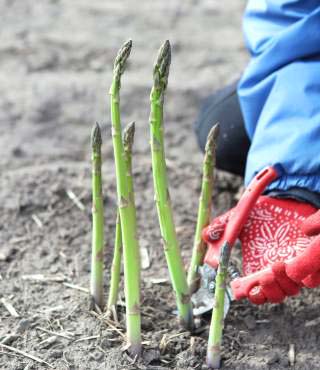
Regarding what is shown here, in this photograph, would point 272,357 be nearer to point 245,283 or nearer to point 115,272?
point 245,283

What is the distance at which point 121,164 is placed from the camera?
1.52 metres

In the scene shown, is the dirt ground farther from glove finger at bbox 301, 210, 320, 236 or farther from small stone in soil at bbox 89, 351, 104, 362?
glove finger at bbox 301, 210, 320, 236

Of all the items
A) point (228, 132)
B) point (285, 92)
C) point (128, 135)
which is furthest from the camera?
point (228, 132)

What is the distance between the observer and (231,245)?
5.49 feet

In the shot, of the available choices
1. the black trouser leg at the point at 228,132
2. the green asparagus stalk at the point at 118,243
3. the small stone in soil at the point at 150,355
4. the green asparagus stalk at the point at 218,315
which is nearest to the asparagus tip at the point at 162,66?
the green asparagus stalk at the point at 118,243

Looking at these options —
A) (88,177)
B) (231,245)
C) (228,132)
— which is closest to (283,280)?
(231,245)

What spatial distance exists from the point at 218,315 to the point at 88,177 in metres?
0.91

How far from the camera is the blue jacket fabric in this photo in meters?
1.80

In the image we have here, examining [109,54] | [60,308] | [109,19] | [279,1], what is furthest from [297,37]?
[109,19]

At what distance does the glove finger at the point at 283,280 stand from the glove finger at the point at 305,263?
17 mm

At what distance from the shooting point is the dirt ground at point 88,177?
166 cm

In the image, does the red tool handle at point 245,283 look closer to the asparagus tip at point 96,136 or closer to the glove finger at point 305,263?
the glove finger at point 305,263

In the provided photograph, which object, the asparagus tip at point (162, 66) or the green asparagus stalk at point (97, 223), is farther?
the green asparagus stalk at point (97, 223)

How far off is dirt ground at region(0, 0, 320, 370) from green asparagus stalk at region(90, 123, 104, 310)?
48 mm
